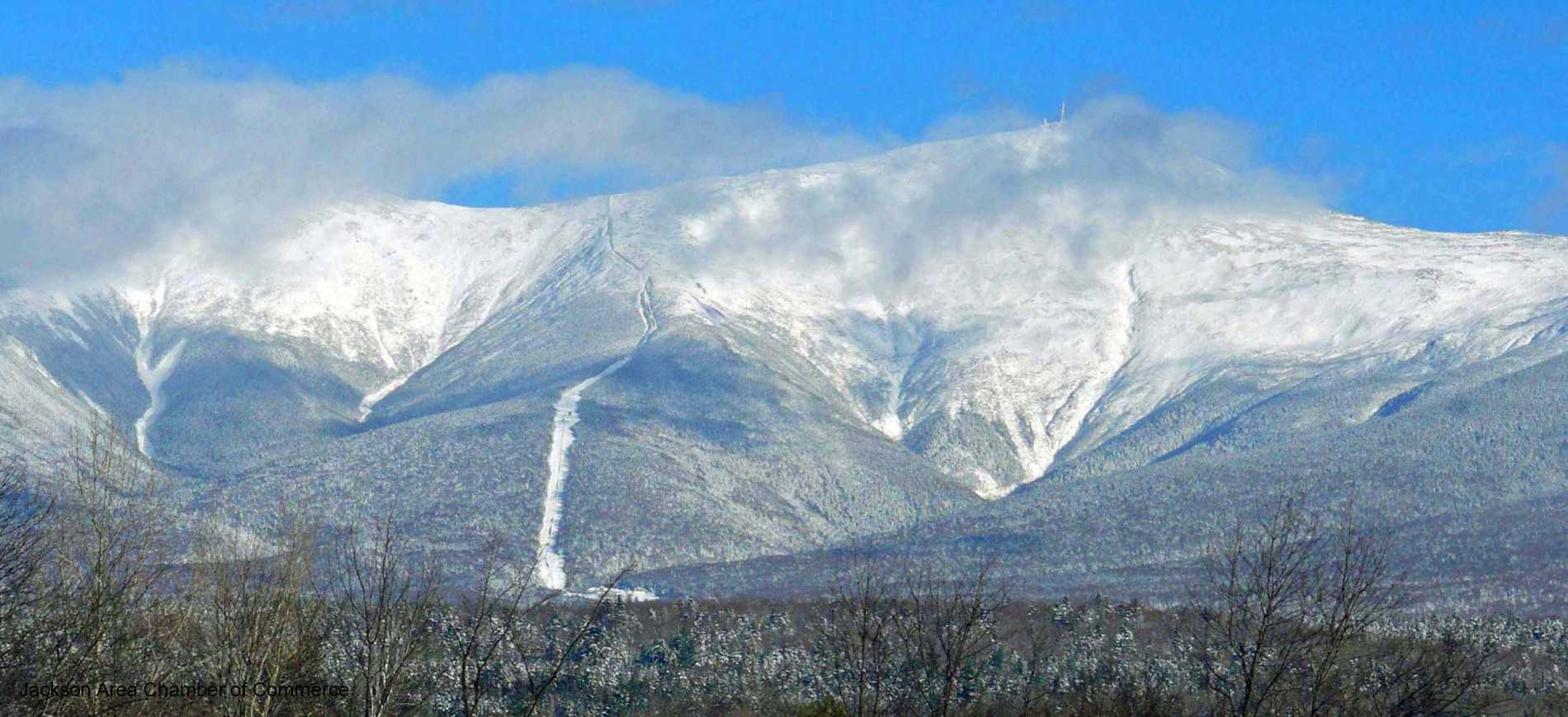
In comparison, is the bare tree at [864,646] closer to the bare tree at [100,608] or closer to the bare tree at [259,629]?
the bare tree at [259,629]

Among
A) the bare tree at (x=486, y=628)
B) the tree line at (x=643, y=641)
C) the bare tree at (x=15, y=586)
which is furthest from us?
the bare tree at (x=486, y=628)

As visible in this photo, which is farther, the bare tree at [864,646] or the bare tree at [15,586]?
the bare tree at [864,646]

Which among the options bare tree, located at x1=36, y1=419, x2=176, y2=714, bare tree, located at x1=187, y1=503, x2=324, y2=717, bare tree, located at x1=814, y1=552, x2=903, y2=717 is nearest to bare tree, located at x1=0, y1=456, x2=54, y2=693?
bare tree, located at x1=36, y1=419, x2=176, y2=714

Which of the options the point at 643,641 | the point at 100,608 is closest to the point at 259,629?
the point at 100,608

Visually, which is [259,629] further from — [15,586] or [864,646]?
[864,646]

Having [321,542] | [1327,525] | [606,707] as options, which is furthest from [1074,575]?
[606,707]

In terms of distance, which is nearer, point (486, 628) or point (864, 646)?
point (864, 646)

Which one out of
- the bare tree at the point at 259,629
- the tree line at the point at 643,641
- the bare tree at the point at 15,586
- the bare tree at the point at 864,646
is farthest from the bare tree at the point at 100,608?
the bare tree at the point at 864,646

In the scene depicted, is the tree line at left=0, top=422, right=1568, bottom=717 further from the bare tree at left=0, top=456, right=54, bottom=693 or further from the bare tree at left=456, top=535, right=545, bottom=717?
the bare tree at left=456, top=535, right=545, bottom=717

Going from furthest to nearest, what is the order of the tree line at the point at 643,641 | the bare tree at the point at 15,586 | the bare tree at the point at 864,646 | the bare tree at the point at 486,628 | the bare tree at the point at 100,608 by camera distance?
the bare tree at the point at 864,646 < the bare tree at the point at 486,628 < the tree line at the point at 643,641 < the bare tree at the point at 15,586 < the bare tree at the point at 100,608
